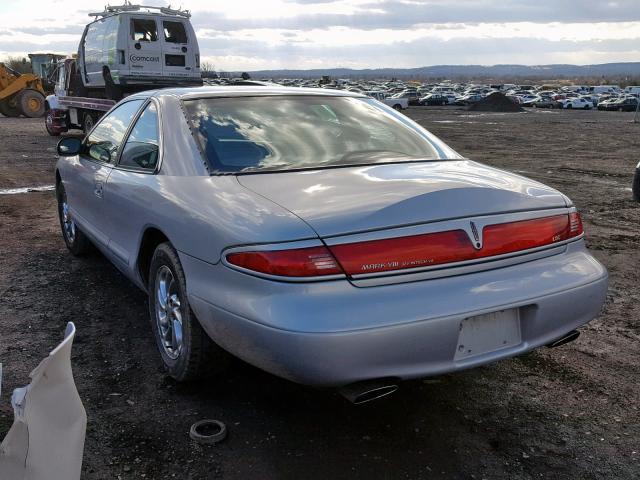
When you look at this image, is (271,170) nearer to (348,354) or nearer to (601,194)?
(348,354)

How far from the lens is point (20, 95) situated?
27312 millimetres

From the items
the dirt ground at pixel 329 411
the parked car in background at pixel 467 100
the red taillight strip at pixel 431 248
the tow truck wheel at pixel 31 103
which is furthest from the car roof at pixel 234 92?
the parked car in background at pixel 467 100

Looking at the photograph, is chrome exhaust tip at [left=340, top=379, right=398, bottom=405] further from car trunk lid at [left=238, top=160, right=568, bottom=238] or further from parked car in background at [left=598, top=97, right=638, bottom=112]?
parked car in background at [left=598, top=97, right=638, bottom=112]

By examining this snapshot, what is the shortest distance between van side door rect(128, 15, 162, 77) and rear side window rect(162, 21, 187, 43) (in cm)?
33

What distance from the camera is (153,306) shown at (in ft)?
11.3

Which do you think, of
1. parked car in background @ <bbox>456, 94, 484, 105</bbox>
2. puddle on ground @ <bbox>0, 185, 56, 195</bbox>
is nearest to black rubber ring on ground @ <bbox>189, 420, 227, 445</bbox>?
puddle on ground @ <bbox>0, 185, 56, 195</bbox>

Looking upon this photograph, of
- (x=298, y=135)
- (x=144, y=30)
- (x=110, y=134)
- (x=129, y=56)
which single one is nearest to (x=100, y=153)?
(x=110, y=134)

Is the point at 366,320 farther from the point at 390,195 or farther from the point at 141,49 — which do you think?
the point at 141,49

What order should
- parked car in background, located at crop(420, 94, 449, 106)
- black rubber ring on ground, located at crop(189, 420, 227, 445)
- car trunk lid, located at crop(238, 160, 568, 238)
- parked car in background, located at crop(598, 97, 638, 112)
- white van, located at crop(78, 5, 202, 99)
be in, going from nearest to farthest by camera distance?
car trunk lid, located at crop(238, 160, 568, 238), black rubber ring on ground, located at crop(189, 420, 227, 445), white van, located at crop(78, 5, 202, 99), parked car in background, located at crop(598, 97, 638, 112), parked car in background, located at crop(420, 94, 449, 106)

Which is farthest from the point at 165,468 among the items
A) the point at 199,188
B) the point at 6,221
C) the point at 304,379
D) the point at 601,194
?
the point at 601,194

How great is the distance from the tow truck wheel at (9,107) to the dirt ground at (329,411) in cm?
2630

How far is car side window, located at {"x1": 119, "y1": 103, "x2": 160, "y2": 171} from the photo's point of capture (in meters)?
3.57

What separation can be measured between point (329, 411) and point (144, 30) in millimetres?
16598

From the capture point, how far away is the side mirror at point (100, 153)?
14.0 ft
